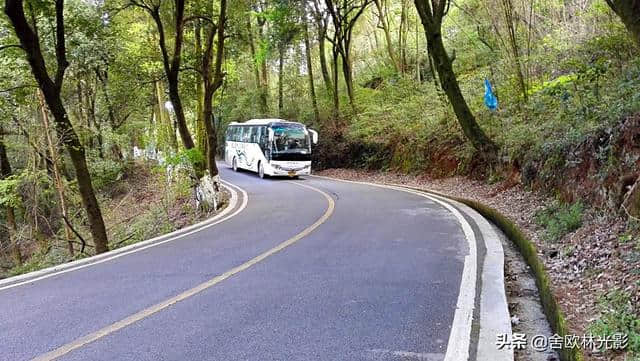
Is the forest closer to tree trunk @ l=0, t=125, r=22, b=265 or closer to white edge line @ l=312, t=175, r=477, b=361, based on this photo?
tree trunk @ l=0, t=125, r=22, b=265

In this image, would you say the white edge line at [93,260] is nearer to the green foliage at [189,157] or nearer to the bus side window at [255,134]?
the green foliage at [189,157]

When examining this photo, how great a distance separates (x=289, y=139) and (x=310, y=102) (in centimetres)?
982

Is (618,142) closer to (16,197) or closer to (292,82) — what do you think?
(16,197)

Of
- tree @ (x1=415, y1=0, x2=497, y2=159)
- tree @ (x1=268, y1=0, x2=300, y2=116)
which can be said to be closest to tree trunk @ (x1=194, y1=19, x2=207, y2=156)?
tree @ (x1=268, y1=0, x2=300, y2=116)

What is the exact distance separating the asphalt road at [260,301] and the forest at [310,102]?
2.02 m

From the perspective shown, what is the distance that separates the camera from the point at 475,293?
5.35 meters

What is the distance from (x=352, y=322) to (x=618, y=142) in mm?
5039

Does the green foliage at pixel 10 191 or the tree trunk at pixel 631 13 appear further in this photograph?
the green foliage at pixel 10 191

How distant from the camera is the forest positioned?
1007 centimetres

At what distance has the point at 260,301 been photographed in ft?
17.4

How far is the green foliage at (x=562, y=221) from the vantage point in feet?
23.1

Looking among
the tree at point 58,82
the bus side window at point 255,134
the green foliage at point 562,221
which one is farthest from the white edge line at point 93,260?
the bus side window at point 255,134

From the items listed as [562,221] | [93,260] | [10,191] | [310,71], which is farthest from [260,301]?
[310,71]

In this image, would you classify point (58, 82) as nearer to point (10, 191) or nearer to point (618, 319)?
point (10, 191)
